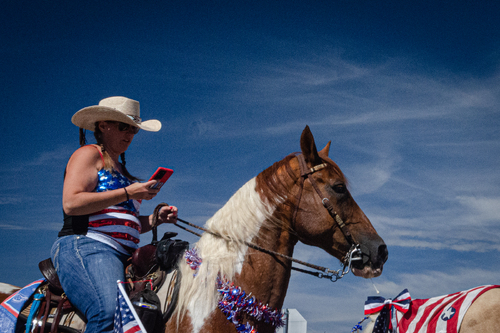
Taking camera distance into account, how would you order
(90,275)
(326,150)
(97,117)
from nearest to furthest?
(90,275)
(97,117)
(326,150)

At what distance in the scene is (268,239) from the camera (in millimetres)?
3531

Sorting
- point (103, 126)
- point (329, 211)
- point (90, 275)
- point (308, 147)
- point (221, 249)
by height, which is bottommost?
point (90, 275)

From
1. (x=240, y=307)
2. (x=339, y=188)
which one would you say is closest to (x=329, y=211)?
(x=339, y=188)

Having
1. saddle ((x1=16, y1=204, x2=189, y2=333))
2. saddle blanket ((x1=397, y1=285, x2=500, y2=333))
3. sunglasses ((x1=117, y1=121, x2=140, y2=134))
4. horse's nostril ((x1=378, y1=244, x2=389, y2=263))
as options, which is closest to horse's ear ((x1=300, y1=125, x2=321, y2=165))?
horse's nostril ((x1=378, y1=244, x2=389, y2=263))

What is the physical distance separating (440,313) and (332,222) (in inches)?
142

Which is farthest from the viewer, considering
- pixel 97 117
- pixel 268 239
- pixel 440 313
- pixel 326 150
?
pixel 440 313

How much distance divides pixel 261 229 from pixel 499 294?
4.53 metres

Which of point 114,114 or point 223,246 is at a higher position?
point 114,114

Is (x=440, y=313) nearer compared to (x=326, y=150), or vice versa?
(x=326, y=150)

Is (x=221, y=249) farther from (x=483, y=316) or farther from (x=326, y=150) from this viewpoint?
(x=483, y=316)

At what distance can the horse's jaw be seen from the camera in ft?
11.6

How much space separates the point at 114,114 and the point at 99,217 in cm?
106

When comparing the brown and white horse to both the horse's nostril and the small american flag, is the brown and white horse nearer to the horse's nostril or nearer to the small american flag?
the horse's nostril

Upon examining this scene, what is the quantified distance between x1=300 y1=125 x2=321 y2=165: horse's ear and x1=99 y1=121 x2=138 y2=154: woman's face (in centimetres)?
183
